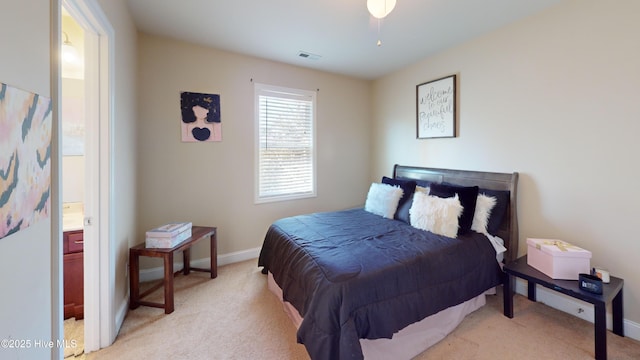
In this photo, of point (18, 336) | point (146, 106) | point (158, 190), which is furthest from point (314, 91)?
point (18, 336)

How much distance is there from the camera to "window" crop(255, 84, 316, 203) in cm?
329

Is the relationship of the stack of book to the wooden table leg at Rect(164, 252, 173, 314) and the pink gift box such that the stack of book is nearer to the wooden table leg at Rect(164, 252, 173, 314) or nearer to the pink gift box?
the wooden table leg at Rect(164, 252, 173, 314)

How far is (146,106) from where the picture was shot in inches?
104

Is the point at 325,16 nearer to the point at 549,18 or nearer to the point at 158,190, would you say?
the point at 549,18

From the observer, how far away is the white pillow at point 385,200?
114 inches

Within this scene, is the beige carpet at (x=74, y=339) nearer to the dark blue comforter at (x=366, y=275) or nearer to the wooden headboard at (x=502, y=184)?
the dark blue comforter at (x=366, y=275)

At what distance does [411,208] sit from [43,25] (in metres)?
2.76

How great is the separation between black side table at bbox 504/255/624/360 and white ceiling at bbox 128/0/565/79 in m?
2.19

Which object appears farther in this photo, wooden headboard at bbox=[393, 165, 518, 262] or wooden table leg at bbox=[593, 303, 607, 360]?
wooden headboard at bbox=[393, 165, 518, 262]

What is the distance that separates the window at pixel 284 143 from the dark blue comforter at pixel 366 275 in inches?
38.8

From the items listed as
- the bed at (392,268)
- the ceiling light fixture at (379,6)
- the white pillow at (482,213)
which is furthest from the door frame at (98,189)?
the white pillow at (482,213)

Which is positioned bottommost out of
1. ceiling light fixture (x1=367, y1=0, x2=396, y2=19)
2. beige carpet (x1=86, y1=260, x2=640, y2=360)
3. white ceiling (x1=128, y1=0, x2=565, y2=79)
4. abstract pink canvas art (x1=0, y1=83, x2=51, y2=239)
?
beige carpet (x1=86, y1=260, x2=640, y2=360)

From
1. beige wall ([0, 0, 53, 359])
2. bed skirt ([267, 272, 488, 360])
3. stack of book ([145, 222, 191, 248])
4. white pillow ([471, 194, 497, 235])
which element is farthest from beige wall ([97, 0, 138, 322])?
white pillow ([471, 194, 497, 235])

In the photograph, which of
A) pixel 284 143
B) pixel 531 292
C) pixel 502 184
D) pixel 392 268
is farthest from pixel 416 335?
pixel 284 143
